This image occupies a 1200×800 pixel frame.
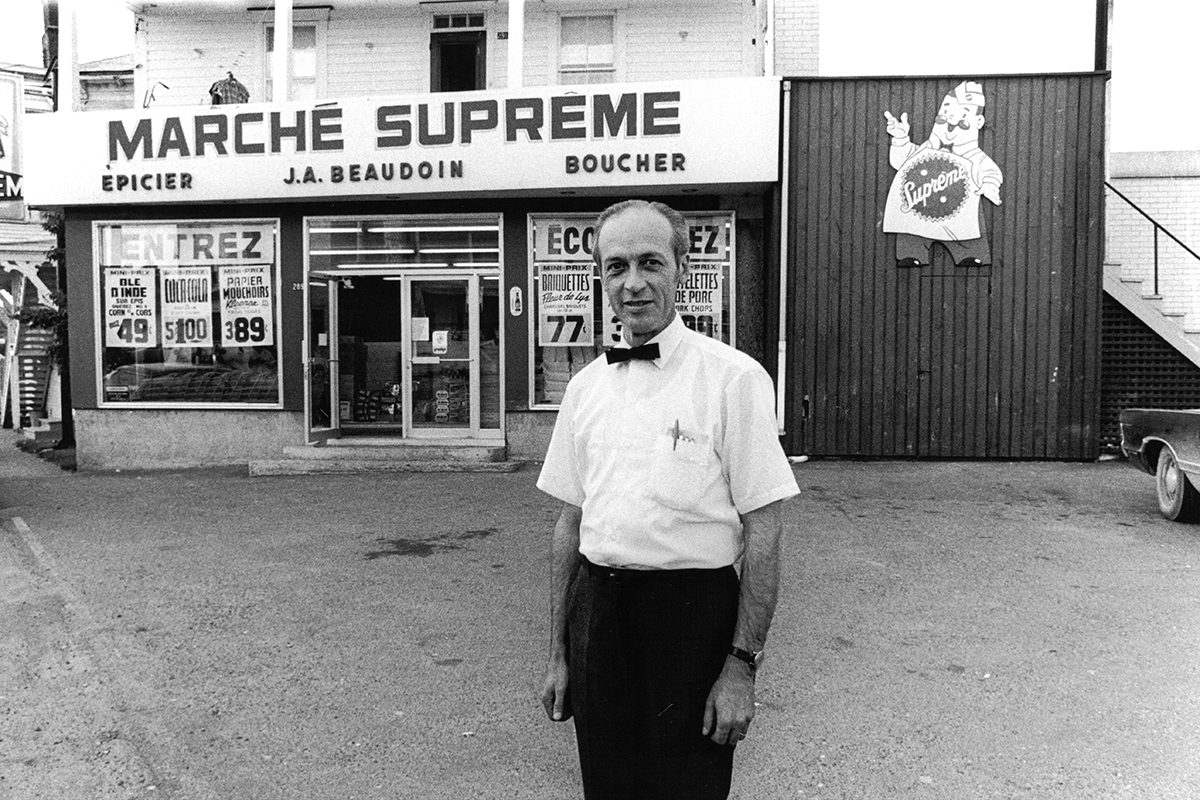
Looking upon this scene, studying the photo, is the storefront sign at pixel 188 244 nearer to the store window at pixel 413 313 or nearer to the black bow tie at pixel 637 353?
the store window at pixel 413 313

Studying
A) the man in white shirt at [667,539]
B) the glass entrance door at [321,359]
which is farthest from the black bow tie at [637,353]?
the glass entrance door at [321,359]

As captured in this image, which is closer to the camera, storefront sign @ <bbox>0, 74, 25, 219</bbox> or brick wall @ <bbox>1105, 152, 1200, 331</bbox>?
brick wall @ <bbox>1105, 152, 1200, 331</bbox>

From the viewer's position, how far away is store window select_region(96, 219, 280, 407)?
1295 centimetres

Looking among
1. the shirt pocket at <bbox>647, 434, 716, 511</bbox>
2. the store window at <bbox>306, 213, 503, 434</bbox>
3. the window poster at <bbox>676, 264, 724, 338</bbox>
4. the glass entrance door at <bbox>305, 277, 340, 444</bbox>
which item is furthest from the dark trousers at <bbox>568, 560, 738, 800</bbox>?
the glass entrance door at <bbox>305, 277, 340, 444</bbox>

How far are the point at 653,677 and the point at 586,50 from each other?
1286cm

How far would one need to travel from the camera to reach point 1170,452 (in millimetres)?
8289

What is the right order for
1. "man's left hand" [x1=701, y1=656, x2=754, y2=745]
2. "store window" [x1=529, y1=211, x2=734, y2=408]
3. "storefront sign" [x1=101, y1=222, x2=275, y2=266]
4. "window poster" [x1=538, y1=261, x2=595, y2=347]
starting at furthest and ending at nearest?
"storefront sign" [x1=101, y1=222, x2=275, y2=266] < "window poster" [x1=538, y1=261, x2=595, y2=347] < "store window" [x1=529, y1=211, x2=734, y2=408] < "man's left hand" [x1=701, y1=656, x2=754, y2=745]

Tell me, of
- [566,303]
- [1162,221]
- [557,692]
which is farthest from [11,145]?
[557,692]

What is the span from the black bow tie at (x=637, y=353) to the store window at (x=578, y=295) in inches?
385

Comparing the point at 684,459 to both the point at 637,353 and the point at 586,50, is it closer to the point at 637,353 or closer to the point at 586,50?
the point at 637,353

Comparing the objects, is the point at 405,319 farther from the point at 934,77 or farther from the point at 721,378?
the point at 721,378

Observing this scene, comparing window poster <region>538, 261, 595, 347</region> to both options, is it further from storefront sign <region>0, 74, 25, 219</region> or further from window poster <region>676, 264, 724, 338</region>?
storefront sign <region>0, 74, 25, 219</region>

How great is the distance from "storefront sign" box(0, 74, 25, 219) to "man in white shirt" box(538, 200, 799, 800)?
2215cm

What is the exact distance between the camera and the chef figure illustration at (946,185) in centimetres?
1160
